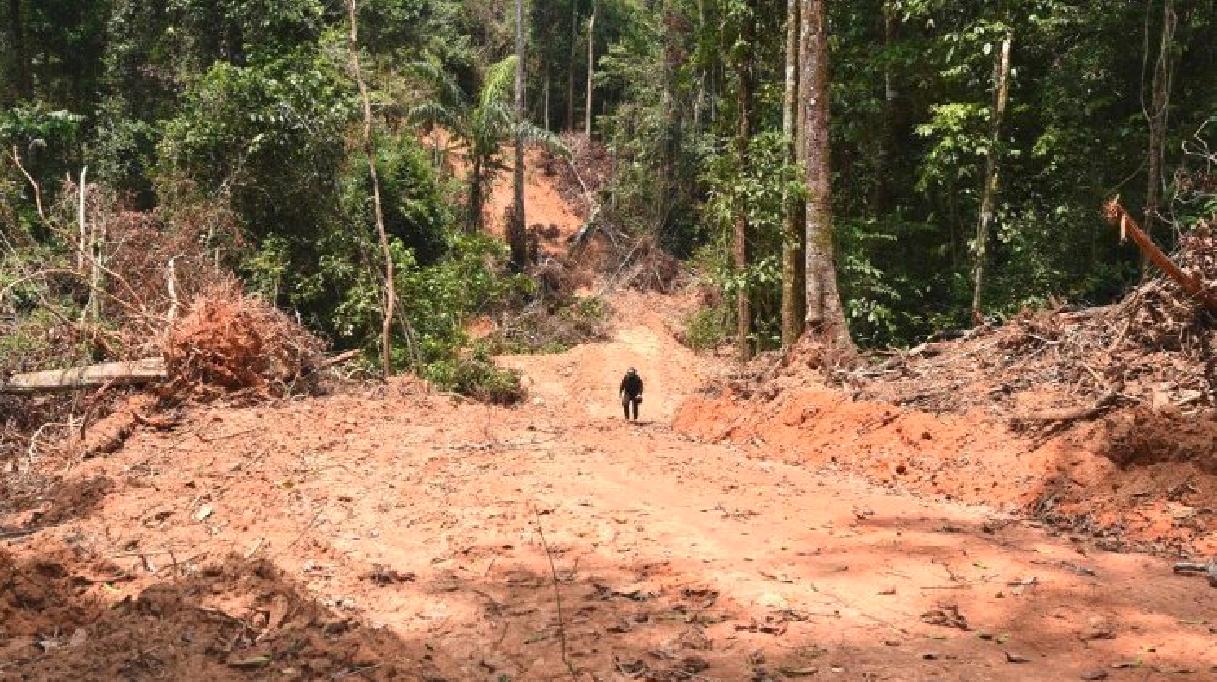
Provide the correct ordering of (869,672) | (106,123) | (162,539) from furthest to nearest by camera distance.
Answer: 1. (106,123)
2. (162,539)
3. (869,672)

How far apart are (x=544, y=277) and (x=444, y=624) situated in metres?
28.9

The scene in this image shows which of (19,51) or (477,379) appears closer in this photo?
(477,379)

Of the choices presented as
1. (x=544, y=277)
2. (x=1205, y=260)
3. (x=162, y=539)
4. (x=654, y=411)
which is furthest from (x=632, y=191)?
(x=162, y=539)

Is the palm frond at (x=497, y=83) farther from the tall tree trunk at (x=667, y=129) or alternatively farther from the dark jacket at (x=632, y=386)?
the dark jacket at (x=632, y=386)

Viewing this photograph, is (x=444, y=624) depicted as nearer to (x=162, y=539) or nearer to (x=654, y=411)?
(x=162, y=539)

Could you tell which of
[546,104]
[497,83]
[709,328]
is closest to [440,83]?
[497,83]

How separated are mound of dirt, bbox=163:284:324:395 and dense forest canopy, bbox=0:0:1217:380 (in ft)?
4.49

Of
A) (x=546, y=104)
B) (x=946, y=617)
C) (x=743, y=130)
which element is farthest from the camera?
(x=546, y=104)

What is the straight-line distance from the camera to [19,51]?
81.7 ft

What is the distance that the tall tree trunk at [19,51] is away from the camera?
24.6 metres

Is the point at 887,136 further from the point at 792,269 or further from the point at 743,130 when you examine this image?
the point at 792,269

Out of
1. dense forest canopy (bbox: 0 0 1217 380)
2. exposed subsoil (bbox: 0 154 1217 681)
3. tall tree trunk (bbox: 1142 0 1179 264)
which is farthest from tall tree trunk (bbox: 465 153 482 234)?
exposed subsoil (bbox: 0 154 1217 681)

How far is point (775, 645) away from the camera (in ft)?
13.1

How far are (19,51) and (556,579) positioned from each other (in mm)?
27662
